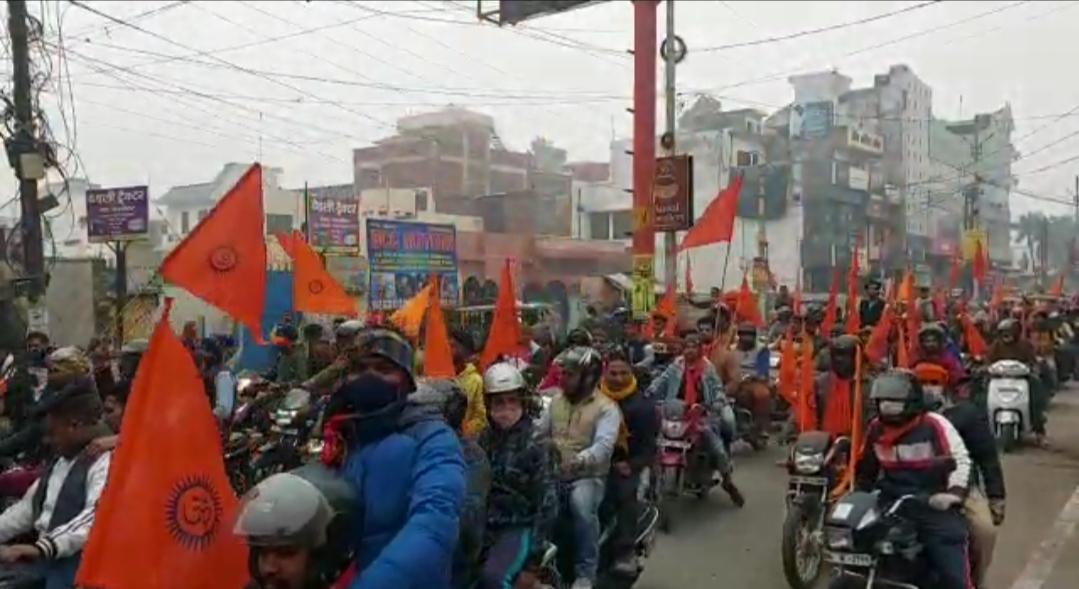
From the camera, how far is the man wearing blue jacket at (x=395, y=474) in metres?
2.62

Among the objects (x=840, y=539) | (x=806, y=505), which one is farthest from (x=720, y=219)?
(x=840, y=539)

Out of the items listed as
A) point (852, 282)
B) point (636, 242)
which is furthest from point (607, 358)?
point (636, 242)

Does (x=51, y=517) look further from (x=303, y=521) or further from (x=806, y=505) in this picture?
(x=806, y=505)

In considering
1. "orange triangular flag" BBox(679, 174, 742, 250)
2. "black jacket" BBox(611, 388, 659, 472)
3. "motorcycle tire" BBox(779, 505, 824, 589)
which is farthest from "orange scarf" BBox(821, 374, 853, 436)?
"orange triangular flag" BBox(679, 174, 742, 250)

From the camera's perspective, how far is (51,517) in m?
4.02

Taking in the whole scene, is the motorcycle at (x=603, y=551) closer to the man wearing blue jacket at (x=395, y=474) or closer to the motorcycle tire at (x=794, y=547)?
the motorcycle tire at (x=794, y=547)

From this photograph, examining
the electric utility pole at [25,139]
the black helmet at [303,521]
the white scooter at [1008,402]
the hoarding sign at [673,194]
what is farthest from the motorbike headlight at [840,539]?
the hoarding sign at [673,194]

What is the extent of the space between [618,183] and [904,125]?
2259cm

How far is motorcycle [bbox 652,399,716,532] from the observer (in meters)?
8.96

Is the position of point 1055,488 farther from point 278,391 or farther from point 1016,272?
point 1016,272

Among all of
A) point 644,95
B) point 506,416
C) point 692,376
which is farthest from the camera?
point 644,95

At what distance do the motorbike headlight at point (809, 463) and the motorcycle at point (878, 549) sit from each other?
1.67 m

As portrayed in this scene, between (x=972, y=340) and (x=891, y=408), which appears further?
(x=972, y=340)

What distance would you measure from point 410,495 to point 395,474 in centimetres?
7
